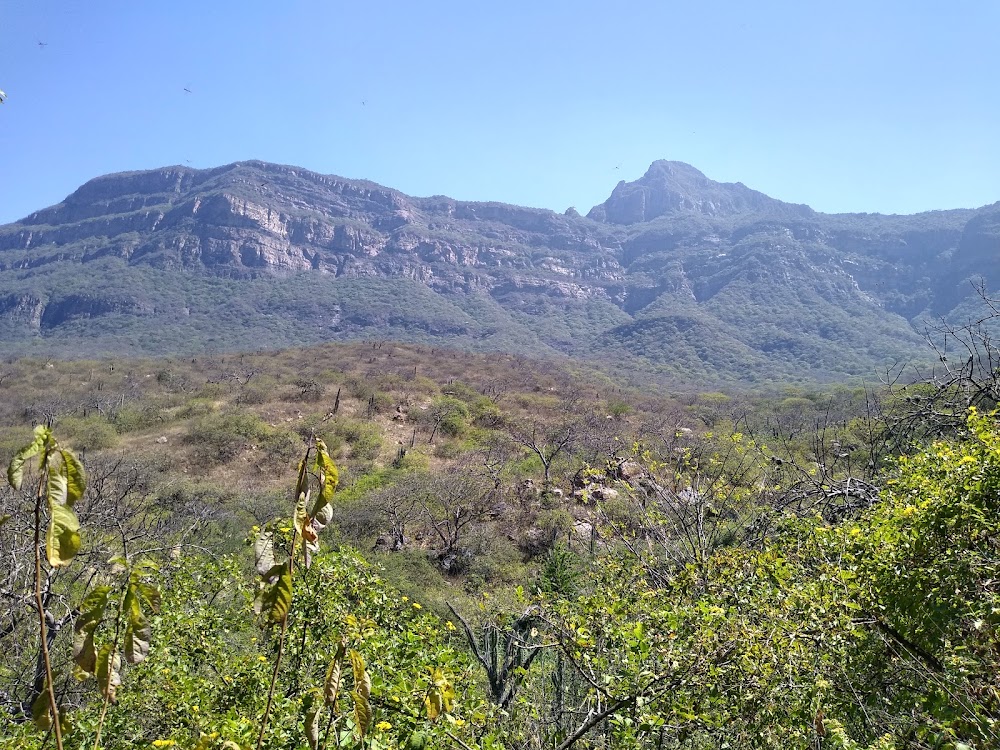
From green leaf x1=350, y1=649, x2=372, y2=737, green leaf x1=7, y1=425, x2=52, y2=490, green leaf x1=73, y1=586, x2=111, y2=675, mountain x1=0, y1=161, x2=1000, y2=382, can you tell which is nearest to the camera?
green leaf x1=7, y1=425, x2=52, y2=490

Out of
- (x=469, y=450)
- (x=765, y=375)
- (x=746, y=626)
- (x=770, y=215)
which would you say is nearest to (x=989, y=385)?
(x=746, y=626)

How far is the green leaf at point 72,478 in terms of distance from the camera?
1.32 meters

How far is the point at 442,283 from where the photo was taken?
16788cm

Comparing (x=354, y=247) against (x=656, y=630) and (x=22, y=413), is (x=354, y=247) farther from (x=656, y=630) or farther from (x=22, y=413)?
(x=656, y=630)

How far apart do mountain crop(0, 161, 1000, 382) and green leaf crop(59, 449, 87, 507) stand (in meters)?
101

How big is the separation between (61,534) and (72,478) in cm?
13

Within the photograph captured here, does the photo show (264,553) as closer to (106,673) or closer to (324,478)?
(324,478)

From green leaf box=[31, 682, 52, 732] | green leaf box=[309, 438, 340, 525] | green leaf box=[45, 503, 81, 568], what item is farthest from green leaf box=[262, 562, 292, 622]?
green leaf box=[31, 682, 52, 732]

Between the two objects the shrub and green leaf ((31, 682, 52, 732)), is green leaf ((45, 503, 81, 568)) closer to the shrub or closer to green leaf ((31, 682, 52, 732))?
green leaf ((31, 682, 52, 732))

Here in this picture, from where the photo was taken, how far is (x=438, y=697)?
236cm

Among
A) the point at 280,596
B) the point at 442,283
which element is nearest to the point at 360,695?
the point at 280,596

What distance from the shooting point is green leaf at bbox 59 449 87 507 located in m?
1.32

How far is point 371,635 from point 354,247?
175632 mm

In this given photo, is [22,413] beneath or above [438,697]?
beneath
